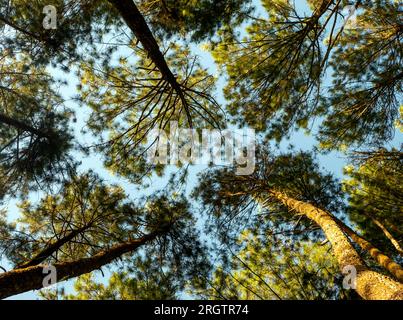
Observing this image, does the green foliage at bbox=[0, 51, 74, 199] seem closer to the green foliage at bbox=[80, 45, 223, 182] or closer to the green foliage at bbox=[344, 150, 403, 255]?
the green foliage at bbox=[80, 45, 223, 182]

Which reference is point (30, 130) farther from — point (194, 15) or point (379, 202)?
point (379, 202)

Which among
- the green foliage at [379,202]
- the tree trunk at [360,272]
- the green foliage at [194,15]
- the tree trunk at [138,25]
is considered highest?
the green foliage at [194,15]

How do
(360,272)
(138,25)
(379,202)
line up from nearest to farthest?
(360,272), (138,25), (379,202)

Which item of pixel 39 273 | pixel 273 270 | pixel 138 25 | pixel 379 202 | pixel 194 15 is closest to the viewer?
pixel 39 273

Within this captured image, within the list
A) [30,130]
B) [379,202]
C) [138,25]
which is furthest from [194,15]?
[379,202]

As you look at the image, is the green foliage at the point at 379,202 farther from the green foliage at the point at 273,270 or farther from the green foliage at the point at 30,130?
the green foliage at the point at 30,130

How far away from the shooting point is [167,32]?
16.3 ft

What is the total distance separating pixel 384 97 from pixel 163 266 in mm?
5485

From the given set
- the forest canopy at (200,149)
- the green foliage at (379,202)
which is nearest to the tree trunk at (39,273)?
the forest canopy at (200,149)

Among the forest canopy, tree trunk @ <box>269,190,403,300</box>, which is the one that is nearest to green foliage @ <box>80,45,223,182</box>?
the forest canopy

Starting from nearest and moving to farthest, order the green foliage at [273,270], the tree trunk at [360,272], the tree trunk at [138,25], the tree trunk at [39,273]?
1. the tree trunk at [360,272]
2. the tree trunk at [39,273]
3. the tree trunk at [138,25]
4. the green foliage at [273,270]

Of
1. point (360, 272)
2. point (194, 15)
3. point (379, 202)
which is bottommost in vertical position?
point (360, 272)

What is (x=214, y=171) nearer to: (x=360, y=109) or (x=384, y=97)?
(x=360, y=109)

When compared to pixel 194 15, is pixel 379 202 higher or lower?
lower
